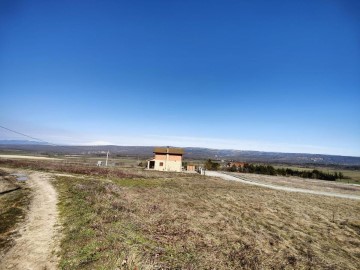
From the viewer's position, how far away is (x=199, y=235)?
1189 cm

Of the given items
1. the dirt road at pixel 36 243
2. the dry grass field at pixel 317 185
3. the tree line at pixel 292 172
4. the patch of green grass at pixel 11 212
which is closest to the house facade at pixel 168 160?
the dry grass field at pixel 317 185

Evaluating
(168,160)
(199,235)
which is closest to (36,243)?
(199,235)

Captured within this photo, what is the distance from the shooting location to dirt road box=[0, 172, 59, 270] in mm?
7840

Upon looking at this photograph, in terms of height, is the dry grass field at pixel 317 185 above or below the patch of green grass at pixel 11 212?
below

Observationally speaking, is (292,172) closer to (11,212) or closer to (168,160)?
(168,160)

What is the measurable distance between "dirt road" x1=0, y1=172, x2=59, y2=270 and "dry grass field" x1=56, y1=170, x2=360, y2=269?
481 millimetres

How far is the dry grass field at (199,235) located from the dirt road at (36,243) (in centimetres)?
48

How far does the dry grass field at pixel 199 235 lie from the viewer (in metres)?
8.86

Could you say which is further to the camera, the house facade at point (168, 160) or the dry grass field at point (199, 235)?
the house facade at point (168, 160)

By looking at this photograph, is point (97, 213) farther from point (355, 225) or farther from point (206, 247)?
point (355, 225)

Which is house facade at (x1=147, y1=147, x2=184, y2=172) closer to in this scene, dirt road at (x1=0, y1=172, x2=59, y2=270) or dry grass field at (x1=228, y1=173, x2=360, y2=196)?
dry grass field at (x1=228, y1=173, x2=360, y2=196)

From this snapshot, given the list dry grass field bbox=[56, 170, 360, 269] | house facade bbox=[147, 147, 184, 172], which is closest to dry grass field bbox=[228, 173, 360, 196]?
house facade bbox=[147, 147, 184, 172]

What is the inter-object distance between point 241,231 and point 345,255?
15.8 feet

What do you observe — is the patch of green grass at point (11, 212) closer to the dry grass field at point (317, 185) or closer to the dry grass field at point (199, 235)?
the dry grass field at point (199, 235)
